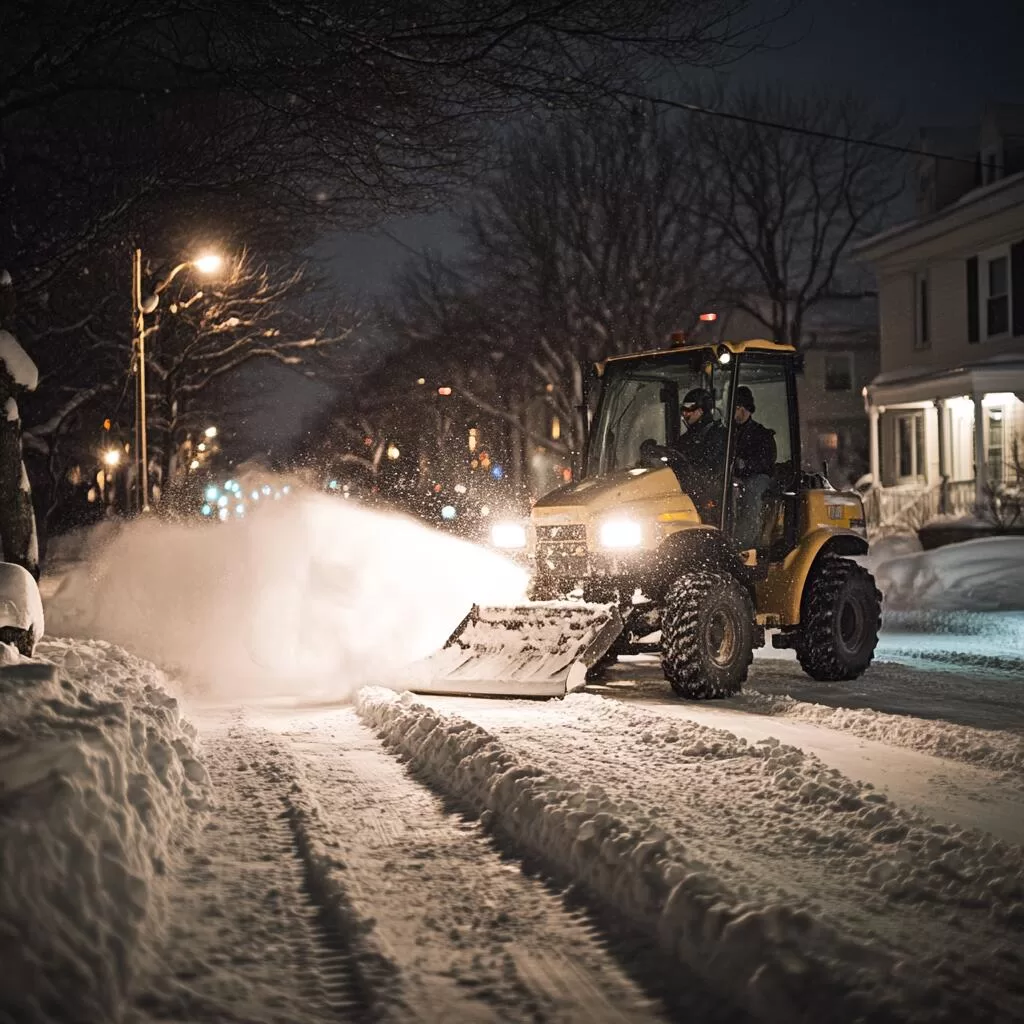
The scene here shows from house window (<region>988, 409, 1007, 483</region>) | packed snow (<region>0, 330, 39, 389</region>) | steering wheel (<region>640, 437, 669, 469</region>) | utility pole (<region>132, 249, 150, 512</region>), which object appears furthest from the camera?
house window (<region>988, 409, 1007, 483</region>)

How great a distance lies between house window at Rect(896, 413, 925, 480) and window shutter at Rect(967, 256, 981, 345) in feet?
11.6

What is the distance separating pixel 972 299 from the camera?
30234 millimetres

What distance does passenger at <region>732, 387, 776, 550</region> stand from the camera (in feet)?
38.4

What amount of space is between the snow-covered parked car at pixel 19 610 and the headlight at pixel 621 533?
16.3ft

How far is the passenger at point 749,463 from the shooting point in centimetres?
1171

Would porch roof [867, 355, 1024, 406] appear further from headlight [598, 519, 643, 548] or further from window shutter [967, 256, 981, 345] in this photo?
headlight [598, 519, 643, 548]

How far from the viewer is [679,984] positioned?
4.50 m

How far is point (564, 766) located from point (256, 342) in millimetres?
35435

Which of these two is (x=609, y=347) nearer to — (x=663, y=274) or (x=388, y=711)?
(x=663, y=274)

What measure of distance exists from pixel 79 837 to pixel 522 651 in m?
6.68

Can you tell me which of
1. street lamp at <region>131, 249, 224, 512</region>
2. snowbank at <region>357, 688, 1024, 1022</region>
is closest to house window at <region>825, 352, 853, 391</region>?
street lamp at <region>131, 249, 224, 512</region>

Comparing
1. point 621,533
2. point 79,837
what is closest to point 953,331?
point 621,533

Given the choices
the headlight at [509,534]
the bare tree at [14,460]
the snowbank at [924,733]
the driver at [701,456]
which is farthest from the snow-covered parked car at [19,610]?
the snowbank at [924,733]

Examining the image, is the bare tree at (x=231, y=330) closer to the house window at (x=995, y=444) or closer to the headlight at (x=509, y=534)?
the house window at (x=995, y=444)
